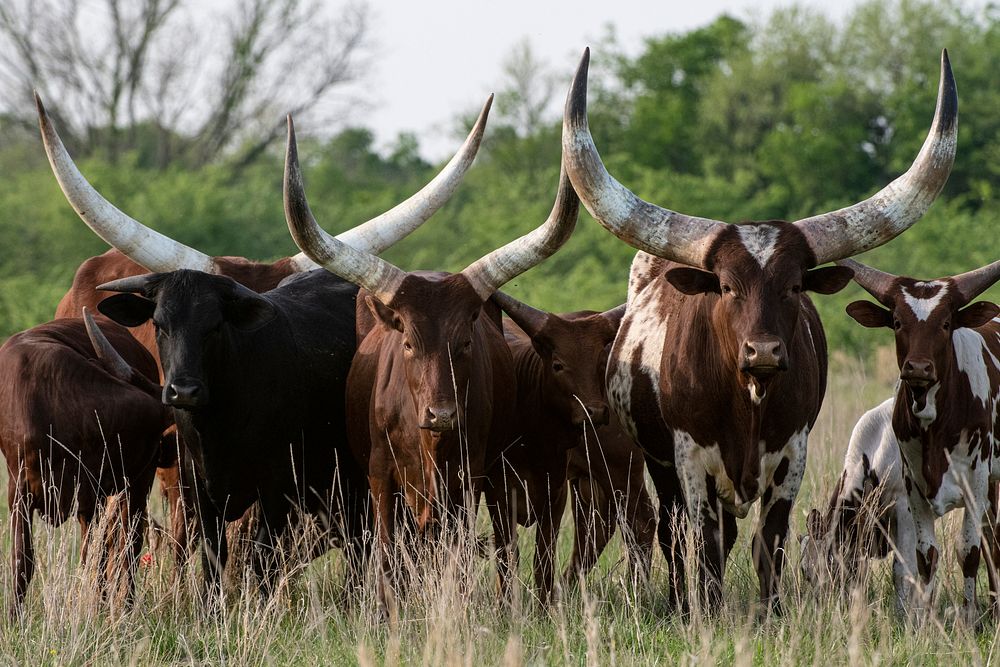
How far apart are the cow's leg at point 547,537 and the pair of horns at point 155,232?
4.78 ft

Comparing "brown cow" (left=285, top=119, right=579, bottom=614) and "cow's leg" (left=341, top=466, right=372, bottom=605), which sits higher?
"brown cow" (left=285, top=119, right=579, bottom=614)

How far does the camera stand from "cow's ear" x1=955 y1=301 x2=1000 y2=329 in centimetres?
550

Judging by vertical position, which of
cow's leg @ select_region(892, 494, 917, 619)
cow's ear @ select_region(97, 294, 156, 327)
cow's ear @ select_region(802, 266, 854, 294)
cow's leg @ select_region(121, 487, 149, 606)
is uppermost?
cow's ear @ select_region(97, 294, 156, 327)

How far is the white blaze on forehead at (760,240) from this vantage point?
16.5 ft

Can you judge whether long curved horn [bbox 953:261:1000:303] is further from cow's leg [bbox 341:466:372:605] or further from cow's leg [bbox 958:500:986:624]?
cow's leg [bbox 341:466:372:605]

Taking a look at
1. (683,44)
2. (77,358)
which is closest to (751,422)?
(77,358)

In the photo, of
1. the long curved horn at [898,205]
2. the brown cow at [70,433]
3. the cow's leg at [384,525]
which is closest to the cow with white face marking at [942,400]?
the long curved horn at [898,205]

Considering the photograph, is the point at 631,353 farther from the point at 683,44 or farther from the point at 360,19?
the point at 683,44

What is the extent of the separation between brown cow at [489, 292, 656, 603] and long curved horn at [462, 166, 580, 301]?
1.74ft

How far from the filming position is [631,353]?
20.0 ft

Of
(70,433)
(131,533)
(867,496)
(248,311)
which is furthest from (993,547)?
(70,433)

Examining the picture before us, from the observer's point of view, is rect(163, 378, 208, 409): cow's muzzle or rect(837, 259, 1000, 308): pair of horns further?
rect(837, 259, 1000, 308): pair of horns

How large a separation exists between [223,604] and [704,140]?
27514 mm

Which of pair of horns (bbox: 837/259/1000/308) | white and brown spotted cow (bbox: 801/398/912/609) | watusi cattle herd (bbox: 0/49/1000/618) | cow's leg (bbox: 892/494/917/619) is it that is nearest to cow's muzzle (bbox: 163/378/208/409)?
watusi cattle herd (bbox: 0/49/1000/618)
